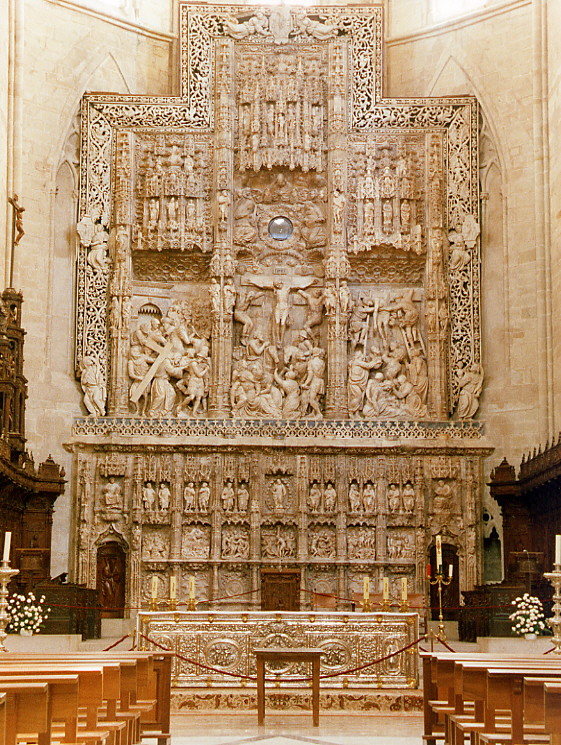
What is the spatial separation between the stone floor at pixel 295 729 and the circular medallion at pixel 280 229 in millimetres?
14949

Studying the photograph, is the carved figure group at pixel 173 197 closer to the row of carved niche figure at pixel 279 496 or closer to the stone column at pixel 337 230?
the stone column at pixel 337 230

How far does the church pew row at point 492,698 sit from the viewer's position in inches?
330

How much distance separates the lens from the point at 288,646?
17.2 m

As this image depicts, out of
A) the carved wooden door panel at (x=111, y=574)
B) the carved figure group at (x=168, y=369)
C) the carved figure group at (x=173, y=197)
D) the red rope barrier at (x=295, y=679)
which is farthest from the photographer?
the carved figure group at (x=173, y=197)

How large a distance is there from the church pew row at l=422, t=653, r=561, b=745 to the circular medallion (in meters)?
17.6

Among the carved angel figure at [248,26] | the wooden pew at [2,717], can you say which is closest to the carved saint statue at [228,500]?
the carved angel figure at [248,26]

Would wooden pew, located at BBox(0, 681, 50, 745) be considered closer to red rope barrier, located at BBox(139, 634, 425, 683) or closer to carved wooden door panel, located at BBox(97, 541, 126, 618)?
red rope barrier, located at BBox(139, 634, 425, 683)

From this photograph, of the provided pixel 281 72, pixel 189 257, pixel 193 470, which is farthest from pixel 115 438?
pixel 281 72

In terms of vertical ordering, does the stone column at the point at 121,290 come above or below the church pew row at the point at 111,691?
above

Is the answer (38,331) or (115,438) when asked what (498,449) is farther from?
(38,331)

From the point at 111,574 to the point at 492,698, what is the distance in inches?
726

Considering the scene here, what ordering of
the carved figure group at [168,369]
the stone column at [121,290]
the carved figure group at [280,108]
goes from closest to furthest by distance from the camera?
the stone column at [121,290] < the carved figure group at [168,369] < the carved figure group at [280,108]

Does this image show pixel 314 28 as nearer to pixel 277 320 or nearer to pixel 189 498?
pixel 277 320

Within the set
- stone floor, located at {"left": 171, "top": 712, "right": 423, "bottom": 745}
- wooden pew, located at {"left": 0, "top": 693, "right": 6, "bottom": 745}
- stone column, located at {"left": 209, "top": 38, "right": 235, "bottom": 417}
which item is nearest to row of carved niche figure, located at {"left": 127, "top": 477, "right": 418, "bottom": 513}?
stone column, located at {"left": 209, "top": 38, "right": 235, "bottom": 417}
